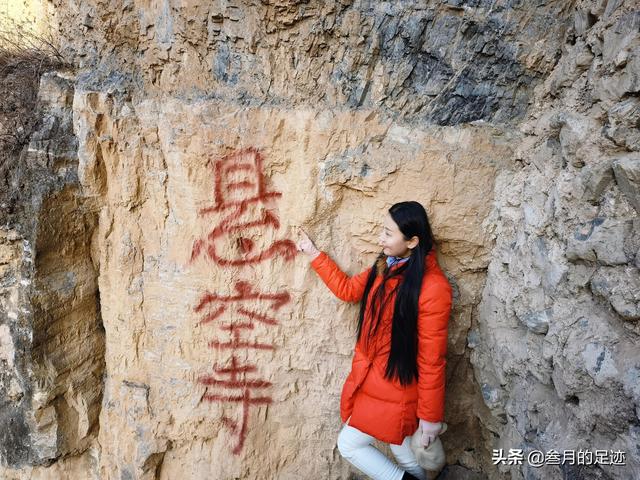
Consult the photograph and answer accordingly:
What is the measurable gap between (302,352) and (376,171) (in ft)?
3.84

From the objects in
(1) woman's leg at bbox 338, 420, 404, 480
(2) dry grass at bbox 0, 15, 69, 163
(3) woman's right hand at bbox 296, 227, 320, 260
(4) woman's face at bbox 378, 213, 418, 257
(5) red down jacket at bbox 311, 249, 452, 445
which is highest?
(2) dry grass at bbox 0, 15, 69, 163

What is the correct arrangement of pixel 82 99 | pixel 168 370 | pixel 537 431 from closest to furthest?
1. pixel 537 431
2. pixel 82 99
3. pixel 168 370

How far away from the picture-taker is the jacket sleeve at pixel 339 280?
239 centimetres

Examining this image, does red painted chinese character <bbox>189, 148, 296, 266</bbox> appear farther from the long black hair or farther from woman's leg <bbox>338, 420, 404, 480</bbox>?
woman's leg <bbox>338, 420, 404, 480</bbox>

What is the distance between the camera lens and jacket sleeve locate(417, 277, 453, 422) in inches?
81.8

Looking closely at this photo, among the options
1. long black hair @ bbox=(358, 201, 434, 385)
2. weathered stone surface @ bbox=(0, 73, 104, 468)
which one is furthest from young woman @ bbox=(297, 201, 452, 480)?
weathered stone surface @ bbox=(0, 73, 104, 468)

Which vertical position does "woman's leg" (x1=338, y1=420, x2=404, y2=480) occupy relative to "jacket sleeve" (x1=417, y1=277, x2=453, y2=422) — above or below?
below

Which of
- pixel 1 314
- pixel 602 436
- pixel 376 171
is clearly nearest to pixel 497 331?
pixel 602 436

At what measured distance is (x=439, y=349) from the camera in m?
2.08

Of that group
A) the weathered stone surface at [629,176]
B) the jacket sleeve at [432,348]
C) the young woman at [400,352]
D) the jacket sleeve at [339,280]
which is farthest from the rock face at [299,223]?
the jacket sleeve at [432,348]

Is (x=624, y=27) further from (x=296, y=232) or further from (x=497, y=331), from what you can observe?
(x=296, y=232)

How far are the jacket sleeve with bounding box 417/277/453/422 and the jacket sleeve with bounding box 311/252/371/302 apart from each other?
0.40 m

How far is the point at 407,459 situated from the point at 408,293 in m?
0.91

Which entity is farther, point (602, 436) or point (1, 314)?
point (1, 314)
